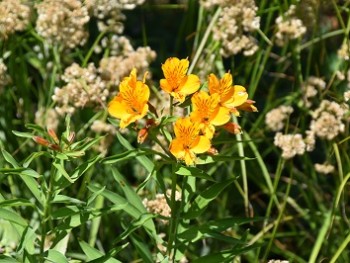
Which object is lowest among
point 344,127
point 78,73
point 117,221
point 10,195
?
point 117,221

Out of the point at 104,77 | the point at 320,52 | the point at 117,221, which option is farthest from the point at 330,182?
the point at 104,77

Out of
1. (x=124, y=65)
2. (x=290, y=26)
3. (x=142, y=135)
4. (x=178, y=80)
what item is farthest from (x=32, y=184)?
(x=290, y=26)

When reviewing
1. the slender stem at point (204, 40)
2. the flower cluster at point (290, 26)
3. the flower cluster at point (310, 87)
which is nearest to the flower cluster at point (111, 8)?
the slender stem at point (204, 40)

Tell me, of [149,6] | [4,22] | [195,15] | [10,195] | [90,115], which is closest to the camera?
[4,22]

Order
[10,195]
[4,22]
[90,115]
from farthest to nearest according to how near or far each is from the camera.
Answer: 1. [90,115]
2. [10,195]
3. [4,22]

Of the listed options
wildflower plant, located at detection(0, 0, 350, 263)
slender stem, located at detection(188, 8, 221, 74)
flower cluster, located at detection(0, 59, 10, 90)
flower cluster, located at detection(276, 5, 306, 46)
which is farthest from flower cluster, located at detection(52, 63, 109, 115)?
flower cluster, located at detection(276, 5, 306, 46)

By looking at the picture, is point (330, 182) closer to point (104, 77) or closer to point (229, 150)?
point (229, 150)
